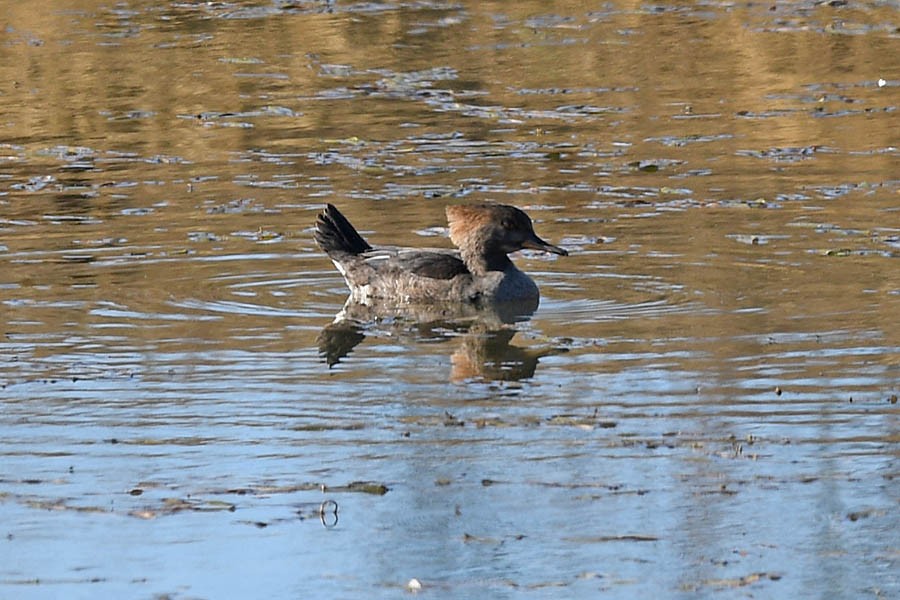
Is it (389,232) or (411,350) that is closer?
(411,350)

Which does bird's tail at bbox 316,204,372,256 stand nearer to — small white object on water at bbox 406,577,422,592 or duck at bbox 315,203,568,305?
duck at bbox 315,203,568,305

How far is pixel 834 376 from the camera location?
34.0 ft

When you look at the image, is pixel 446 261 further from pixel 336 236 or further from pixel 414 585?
pixel 414 585

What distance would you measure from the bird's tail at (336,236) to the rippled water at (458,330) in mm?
321

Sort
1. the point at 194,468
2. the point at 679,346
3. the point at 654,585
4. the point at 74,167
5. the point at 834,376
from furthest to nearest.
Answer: the point at 74,167 → the point at 679,346 → the point at 834,376 → the point at 194,468 → the point at 654,585

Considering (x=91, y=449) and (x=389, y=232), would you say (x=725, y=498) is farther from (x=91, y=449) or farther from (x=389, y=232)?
(x=389, y=232)

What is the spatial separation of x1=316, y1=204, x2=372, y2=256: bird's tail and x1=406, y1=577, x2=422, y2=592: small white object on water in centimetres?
655

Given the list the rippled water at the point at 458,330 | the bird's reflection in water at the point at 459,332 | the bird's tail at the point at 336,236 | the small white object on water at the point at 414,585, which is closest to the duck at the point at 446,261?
the bird's tail at the point at 336,236

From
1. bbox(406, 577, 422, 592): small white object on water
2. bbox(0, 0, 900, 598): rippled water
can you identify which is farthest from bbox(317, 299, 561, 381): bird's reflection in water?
bbox(406, 577, 422, 592): small white object on water

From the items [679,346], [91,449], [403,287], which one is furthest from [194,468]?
[403,287]

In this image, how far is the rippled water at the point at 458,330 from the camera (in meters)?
7.73

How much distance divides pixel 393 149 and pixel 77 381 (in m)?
8.27

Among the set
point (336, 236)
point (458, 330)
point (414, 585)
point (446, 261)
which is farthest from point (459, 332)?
point (414, 585)

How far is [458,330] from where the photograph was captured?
1259 centimetres
